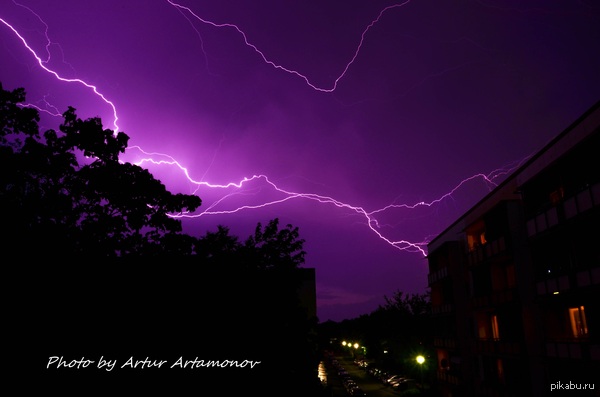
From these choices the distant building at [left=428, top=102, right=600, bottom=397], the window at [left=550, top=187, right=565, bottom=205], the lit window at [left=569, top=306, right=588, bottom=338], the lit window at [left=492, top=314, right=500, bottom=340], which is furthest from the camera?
the lit window at [left=492, top=314, right=500, bottom=340]

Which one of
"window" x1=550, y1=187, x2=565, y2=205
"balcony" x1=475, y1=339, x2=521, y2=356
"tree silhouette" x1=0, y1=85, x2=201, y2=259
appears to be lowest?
"balcony" x1=475, y1=339, x2=521, y2=356

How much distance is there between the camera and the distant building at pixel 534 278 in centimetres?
1280

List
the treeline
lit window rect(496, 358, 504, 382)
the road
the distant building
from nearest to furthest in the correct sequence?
the treeline < the distant building < lit window rect(496, 358, 504, 382) < the road

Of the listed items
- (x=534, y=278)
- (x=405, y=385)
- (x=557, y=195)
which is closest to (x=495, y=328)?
(x=534, y=278)

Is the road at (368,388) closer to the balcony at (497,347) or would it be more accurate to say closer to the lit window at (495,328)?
the balcony at (497,347)

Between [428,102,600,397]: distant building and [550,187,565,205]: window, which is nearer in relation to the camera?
[428,102,600,397]: distant building

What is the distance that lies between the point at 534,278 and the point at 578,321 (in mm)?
2137

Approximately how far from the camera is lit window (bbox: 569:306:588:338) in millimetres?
14016

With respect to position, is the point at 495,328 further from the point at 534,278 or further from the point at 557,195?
the point at 557,195

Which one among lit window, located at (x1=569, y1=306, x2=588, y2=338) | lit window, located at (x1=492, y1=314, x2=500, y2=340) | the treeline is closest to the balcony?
lit window, located at (x1=492, y1=314, x2=500, y2=340)

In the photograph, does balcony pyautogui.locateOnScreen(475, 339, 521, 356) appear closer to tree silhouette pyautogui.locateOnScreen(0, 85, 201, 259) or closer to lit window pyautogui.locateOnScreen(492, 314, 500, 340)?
lit window pyautogui.locateOnScreen(492, 314, 500, 340)

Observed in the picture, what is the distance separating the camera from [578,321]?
47.5ft

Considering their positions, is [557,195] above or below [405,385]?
above

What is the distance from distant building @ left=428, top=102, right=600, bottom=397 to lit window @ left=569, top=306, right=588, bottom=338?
3 cm
